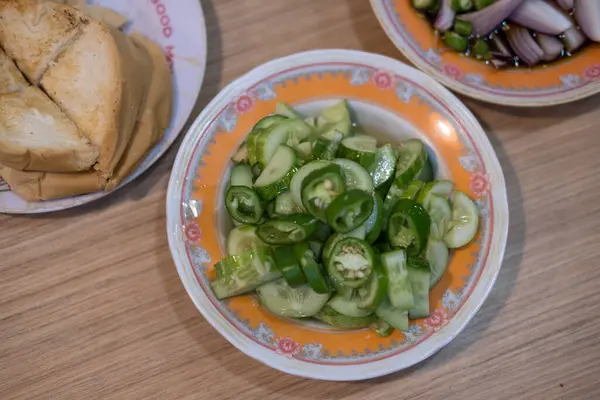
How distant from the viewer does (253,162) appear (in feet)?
5.15

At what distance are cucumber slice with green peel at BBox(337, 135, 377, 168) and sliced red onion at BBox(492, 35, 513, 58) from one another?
0.54 m

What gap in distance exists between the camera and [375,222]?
1.45 metres

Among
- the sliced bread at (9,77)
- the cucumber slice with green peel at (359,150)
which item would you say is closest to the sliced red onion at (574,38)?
the cucumber slice with green peel at (359,150)

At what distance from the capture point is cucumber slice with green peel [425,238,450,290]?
4.79ft

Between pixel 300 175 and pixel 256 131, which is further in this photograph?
pixel 256 131

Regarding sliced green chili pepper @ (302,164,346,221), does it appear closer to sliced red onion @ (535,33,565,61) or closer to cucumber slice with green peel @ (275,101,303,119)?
cucumber slice with green peel @ (275,101,303,119)

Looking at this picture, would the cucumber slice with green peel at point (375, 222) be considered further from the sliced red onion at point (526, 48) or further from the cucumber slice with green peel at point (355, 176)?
the sliced red onion at point (526, 48)

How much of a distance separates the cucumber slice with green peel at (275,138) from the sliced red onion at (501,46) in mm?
699

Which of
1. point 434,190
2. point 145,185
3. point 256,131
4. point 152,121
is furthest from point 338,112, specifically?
point 145,185

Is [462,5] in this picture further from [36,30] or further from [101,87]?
[36,30]

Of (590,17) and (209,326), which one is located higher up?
(590,17)

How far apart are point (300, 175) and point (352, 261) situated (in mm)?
258

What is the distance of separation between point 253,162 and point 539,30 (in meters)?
0.99

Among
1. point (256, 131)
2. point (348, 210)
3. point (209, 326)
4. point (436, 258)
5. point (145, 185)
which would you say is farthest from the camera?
point (145, 185)
